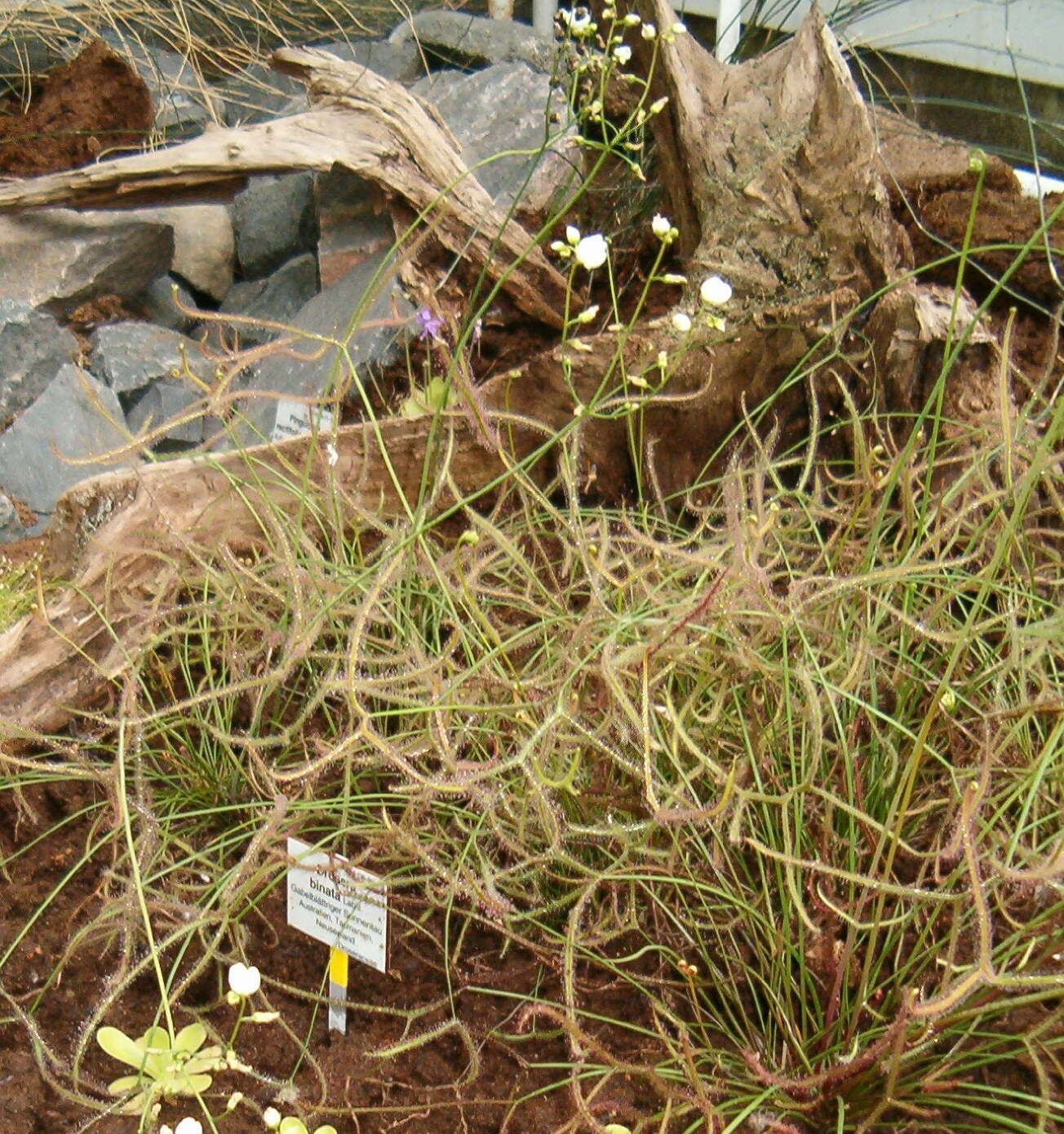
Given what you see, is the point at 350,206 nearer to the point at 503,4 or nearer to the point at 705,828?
the point at 503,4

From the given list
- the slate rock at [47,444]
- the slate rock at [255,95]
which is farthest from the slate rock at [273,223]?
the slate rock at [47,444]

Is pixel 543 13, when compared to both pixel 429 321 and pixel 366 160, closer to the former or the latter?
pixel 366 160

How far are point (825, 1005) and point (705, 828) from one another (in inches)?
6.6

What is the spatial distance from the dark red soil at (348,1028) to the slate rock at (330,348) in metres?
0.87

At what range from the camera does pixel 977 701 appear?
1.14 metres

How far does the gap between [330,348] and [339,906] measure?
4.20 ft

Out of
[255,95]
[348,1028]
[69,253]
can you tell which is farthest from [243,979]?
[255,95]

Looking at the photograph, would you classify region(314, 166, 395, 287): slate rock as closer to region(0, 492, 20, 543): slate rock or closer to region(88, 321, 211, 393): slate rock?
region(88, 321, 211, 393): slate rock

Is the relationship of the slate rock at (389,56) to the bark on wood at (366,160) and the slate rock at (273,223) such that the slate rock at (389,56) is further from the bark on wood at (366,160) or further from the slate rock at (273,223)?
the bark on wood at (366,160)

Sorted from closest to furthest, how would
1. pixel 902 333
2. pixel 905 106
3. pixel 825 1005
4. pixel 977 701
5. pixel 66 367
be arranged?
pixel 825 1005, pixel 977 701, pixel 902 333, pixel 66 367, pixel 905 106

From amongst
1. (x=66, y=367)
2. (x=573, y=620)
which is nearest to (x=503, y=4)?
(x=66, y=367)

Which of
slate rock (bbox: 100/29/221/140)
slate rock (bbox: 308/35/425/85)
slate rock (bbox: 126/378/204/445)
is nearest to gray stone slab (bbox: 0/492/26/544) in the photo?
slate rock (bbox: 126/378/204/445)

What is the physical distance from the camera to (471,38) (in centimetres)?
331

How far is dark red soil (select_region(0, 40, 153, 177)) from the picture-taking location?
289 cm
